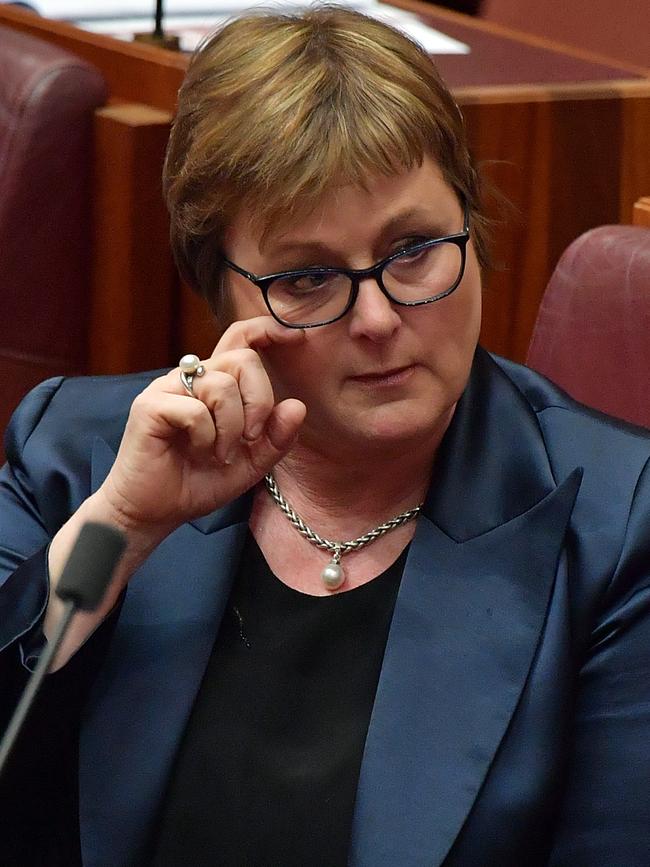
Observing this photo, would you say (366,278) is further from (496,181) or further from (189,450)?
(496,181)

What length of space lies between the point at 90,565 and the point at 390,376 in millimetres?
345

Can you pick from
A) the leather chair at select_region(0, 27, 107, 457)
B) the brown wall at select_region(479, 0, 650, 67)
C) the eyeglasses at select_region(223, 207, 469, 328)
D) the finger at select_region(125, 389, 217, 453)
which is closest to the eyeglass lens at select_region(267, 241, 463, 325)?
the eyeglasses at select_region(223, 207, 469, 328)

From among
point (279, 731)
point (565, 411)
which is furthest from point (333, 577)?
point (565, 411)

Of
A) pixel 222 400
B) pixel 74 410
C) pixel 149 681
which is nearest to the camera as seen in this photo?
pixel 222 400

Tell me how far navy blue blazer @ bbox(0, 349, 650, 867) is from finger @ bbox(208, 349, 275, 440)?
18 centimetres

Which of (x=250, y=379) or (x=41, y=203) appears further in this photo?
(x=41, y=203)

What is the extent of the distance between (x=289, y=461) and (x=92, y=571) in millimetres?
433

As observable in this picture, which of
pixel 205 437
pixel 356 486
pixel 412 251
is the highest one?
pixel 412 251

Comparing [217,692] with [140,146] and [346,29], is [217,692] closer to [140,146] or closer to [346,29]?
[346,29]

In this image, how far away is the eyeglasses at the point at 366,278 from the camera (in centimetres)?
112

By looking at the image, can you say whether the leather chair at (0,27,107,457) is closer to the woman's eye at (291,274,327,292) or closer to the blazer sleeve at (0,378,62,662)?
the blazer sleeve at (0,378,62,662)

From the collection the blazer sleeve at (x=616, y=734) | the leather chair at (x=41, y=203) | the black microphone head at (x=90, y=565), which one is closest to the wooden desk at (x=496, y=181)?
the leather chair at (x=41, y=203)

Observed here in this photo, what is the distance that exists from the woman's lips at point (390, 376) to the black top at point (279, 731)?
0.17 metres

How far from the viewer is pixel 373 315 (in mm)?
1111
